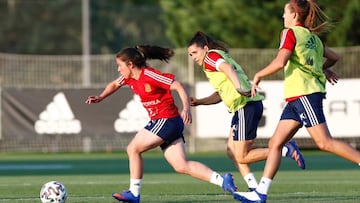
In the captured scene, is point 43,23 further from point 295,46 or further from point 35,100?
point 295,46

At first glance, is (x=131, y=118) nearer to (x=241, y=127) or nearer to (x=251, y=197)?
(x=241, y=127)

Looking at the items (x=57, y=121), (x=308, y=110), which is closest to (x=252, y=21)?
(x=57, y=121)

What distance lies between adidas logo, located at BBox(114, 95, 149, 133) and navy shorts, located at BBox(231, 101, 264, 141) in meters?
12.9

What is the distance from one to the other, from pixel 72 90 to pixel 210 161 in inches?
181

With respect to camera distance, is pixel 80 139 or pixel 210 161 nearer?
pixel 210 161

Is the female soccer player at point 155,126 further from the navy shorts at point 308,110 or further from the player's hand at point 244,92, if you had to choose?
the navy shorts at point 308,110

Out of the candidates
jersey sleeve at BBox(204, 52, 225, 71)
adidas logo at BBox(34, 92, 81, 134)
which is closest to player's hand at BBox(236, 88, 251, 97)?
jersey sleeve at BBox(204, 52, 225, 71)

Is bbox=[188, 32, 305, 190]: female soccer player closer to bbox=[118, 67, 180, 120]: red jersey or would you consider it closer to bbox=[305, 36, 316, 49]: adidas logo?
bbox=[118, 67, 180, 120]: red jersey

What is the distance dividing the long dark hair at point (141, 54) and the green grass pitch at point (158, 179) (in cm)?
154

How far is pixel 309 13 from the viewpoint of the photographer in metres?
11.4

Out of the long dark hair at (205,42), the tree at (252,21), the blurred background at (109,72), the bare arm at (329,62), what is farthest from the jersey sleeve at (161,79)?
the tree at (252,21)

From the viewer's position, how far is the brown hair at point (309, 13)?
11344mm

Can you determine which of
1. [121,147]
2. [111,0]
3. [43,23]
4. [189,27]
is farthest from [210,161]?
[111,0]

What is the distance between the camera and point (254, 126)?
1234 cm
